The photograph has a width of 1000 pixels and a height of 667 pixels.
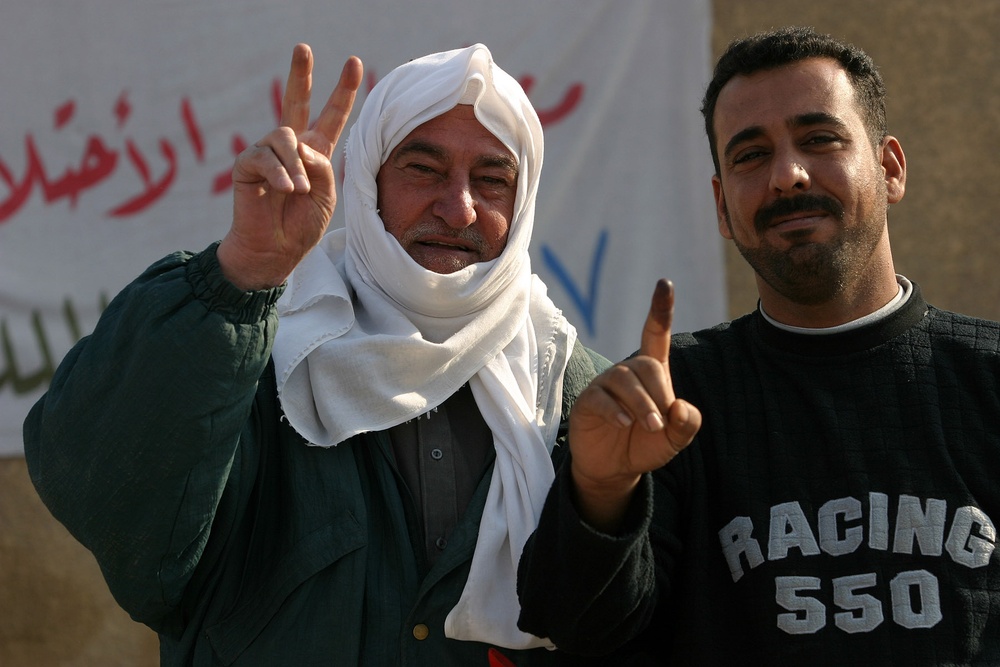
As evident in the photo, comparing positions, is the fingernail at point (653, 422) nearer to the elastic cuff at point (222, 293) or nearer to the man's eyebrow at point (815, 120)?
the elastic cuff at point (222, 293)

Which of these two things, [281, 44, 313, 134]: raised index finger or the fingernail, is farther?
[281, 44, 313, 134]: raised index finger

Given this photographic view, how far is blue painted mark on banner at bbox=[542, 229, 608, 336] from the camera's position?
390 centimetres

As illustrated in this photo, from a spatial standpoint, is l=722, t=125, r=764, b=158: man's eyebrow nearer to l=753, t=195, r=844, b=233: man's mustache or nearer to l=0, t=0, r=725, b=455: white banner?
l=753, t=195, r=844, b=233: man's mustache

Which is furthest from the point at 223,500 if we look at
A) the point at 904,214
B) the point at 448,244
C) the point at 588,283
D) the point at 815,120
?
the point at 904,214

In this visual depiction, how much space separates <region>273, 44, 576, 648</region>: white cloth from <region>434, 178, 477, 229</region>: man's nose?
0.09 metres

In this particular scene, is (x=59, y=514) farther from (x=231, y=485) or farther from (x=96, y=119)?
(x=96, y=119)

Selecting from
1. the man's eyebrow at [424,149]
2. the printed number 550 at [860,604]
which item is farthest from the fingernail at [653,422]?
the man's eyebrow at [424,149]

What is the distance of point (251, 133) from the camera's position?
4.04 meters

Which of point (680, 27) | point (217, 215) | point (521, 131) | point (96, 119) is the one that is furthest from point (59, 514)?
point (680, 27)

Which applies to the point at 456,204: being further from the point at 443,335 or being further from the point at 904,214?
the point at 904,214

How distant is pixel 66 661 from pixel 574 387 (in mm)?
2447

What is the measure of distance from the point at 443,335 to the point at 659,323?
0.66 metres

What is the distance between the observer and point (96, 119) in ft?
13.3

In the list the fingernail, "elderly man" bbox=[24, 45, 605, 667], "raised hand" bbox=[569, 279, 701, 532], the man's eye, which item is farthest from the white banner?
the fingernail
